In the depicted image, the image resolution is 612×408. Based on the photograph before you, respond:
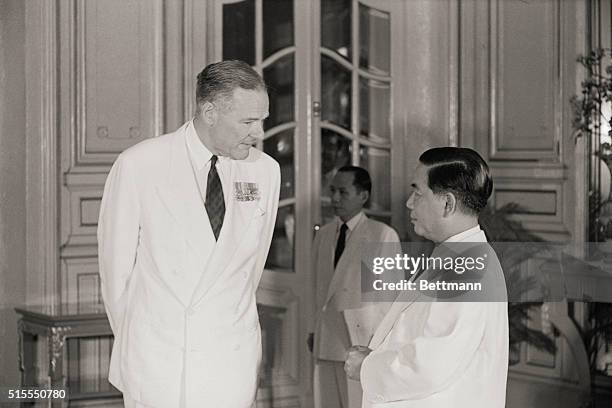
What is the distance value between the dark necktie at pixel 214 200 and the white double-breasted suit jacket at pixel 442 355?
1.98ft

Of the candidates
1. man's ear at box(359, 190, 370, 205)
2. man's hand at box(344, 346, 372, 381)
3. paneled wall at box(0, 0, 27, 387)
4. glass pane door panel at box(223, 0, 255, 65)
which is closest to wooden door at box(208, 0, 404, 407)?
glass pane door panel at box(223, 0, 255, 65)

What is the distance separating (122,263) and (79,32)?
1189 millimetres

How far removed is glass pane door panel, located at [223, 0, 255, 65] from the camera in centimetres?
398

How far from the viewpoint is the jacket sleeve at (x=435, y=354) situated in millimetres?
2170

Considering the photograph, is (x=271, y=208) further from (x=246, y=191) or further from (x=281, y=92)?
(x=281, y=92)

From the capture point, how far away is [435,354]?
7.15ft

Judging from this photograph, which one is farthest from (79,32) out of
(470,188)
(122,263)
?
(470,188)

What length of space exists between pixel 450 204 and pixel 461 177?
2.7 inches

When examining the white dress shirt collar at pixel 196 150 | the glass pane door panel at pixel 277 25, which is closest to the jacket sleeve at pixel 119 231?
the white dress shirt collar at pixel 196 150

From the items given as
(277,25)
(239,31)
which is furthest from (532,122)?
(239,31)

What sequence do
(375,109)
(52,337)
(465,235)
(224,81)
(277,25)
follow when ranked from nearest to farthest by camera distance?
(465,235), (224,81), (52,337), (277,25), (375,109)

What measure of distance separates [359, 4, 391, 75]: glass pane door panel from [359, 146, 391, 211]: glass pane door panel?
36cm

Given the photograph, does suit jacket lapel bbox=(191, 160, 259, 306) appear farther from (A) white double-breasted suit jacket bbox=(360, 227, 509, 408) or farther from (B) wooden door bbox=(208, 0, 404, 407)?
(B) wooden door bbox=(208, 0, 404, 407)

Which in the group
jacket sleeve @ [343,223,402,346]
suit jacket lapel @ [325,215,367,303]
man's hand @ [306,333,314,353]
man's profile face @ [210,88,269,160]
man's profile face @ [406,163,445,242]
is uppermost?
man's profile face @ [210,88,269,160]
